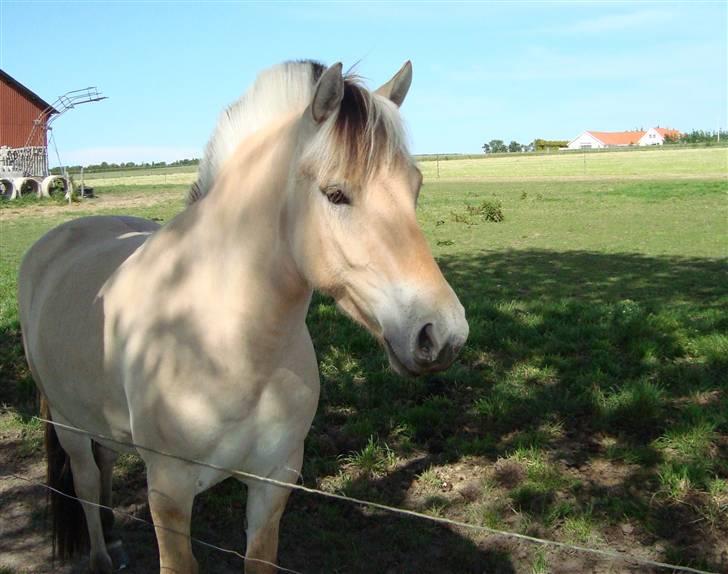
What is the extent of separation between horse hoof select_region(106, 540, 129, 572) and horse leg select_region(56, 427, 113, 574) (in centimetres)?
5

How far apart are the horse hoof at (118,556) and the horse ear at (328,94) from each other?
108 inches

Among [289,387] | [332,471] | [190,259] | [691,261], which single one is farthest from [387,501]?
[691,261]

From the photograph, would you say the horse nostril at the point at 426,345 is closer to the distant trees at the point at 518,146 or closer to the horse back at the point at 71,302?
the horse back at the point at 71,302

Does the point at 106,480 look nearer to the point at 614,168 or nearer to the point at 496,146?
the point at 614,168

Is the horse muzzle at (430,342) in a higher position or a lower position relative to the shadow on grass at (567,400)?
higher

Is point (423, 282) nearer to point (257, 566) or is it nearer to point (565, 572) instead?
point (257, 566)

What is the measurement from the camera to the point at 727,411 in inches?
176

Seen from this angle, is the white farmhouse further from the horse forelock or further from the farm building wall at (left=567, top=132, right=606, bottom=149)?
the horse forelock

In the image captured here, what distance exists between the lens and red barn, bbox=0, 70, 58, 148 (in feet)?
127

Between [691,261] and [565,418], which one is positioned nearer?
[565,418]

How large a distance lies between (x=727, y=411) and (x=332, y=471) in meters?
2.54

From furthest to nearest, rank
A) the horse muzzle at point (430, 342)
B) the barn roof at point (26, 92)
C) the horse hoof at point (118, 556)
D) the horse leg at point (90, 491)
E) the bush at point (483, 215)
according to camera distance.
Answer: the barn roof at point (26, 92) → the bush at point (483, 215) → the horse hoof at point (118, 556) → the horse leg at point (90, 491) → the horse muzzle at point (430, 342)

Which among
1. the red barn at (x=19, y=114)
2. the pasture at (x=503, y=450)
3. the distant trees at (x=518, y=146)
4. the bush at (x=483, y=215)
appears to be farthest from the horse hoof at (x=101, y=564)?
the distant trees at (x=518, y=146)

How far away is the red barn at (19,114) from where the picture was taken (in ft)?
127
